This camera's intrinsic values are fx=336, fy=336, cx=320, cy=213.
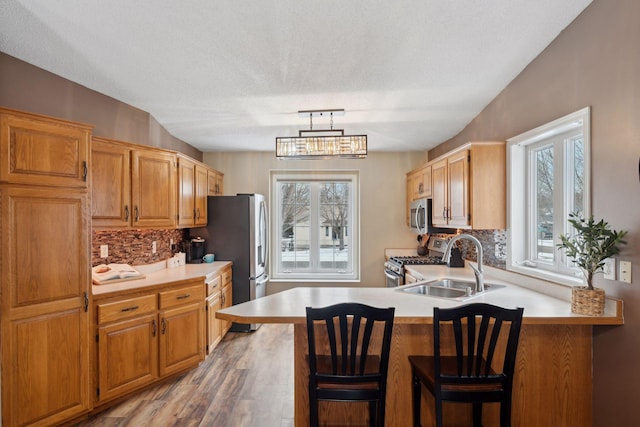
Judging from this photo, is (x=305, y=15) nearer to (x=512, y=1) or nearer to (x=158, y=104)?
(x=512, y=1)

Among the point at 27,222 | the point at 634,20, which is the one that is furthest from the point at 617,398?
the point at 27,222

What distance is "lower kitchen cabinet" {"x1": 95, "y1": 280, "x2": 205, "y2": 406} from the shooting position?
8.16 feet

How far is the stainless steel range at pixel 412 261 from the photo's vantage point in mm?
4074

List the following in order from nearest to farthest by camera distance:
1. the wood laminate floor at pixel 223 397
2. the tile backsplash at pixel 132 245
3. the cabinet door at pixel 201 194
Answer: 1. the wood laminate floor at pixel 223 397
2. the tile backsplash at pixel 132 245
3. the cabinet door at pixel 201 194

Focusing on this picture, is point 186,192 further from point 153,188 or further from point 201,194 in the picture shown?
point 153,188

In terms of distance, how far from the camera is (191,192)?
150 inches

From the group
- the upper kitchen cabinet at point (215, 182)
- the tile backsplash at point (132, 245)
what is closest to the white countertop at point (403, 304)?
the tile backsplash at point (132, 245)

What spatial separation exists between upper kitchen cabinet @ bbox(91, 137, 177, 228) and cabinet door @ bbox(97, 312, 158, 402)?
858 millimetres

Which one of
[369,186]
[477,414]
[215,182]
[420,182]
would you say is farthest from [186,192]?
[477,414]

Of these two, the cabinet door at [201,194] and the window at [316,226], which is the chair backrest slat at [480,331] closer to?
the cabinet door at [201,194]

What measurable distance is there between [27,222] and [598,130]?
3.45 metres

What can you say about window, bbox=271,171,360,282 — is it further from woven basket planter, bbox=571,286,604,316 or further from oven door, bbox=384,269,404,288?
woven basket planter, bbox=571,286,604,316

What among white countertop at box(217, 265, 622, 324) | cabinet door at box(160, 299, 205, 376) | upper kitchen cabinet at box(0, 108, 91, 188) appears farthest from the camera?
cabinet door at box(160, 299, 205, 376)

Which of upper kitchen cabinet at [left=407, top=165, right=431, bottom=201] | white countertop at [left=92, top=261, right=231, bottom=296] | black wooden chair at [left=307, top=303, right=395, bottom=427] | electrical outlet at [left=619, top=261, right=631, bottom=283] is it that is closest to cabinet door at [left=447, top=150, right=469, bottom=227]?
upper kitchen cabinet at [left=407, top=165, right=431, bottom=201]
